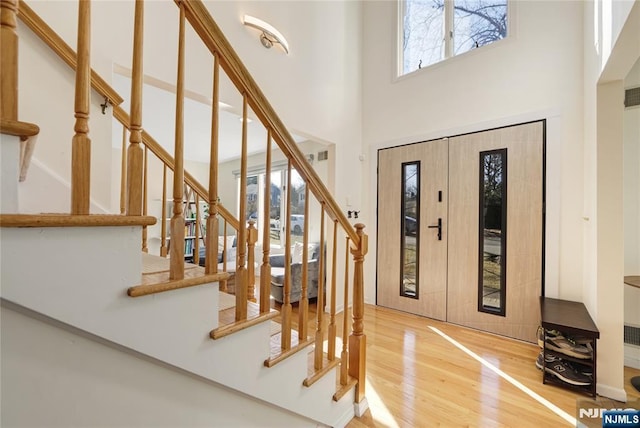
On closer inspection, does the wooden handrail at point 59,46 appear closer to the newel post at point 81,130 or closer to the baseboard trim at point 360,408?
the newel post at point 81,130

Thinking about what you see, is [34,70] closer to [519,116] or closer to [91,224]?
[91,224]

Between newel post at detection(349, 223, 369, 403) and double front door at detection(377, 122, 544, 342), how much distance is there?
1810 mm

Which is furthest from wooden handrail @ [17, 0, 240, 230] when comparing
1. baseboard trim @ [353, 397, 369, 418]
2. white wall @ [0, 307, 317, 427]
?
baseboard trim @ [353, 397, 369, 418]

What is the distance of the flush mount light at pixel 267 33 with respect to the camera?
221cm

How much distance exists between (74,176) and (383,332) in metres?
2.87

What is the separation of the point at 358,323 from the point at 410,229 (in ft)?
6.55

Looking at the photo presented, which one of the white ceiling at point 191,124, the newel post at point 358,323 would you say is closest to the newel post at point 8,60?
the newel post at point 358,323

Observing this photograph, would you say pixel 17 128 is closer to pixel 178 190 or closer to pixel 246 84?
pixel 178 190

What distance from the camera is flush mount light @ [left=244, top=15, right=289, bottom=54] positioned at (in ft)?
7.25

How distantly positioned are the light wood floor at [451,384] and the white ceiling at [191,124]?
238cm

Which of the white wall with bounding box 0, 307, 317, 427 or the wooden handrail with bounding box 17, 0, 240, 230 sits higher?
the wooden handrail with bounding box 17, 0, 240, 230

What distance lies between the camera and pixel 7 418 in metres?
0.55

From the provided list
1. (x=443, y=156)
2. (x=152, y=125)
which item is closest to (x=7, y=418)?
(x=443, y=156)

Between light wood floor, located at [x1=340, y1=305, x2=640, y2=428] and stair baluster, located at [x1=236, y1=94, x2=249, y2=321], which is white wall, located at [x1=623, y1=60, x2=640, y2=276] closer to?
light wood floor, located at [x1=340, y1=305, x2=640, y2=428]
